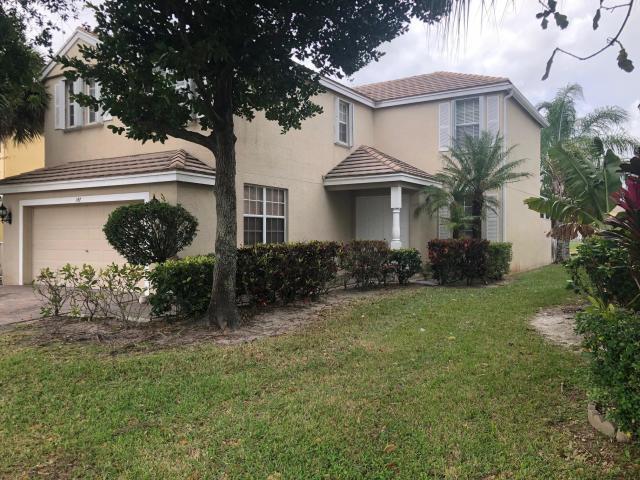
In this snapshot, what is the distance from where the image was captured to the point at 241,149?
12812 millimetres

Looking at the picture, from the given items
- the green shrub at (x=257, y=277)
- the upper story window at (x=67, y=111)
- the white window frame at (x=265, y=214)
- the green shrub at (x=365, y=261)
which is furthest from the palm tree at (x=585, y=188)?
the upper story window at (x=67, y=111)

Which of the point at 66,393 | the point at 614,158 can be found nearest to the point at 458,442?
the point at 66,393

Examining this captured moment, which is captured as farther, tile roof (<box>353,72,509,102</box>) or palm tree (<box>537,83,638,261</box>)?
palm tree (<box>537,83,638,261</box>)

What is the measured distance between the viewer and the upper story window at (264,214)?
13.2 m

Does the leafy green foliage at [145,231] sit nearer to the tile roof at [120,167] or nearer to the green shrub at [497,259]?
the tile roof at [120,167]

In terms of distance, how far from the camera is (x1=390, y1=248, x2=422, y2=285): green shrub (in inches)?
521

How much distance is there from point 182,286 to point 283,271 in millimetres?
2194

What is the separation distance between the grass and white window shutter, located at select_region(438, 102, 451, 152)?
10.4 meters

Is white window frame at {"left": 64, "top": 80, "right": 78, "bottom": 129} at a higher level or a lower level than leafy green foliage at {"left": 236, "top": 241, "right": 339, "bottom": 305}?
higher

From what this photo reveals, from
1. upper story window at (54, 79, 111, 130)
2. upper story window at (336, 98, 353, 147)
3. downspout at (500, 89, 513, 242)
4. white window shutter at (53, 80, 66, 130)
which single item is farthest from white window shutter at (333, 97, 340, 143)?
white window shutter at (53, 80, 66, 130)

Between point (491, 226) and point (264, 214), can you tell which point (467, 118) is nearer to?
point (491, 226)

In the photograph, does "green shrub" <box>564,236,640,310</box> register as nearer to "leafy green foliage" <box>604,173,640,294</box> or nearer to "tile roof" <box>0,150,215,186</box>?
"leafy green foliage" <box>604,173,640,294</box>

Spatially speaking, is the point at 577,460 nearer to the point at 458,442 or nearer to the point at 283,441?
the point at 458,442

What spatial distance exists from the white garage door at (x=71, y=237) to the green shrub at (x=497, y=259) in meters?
9.97
